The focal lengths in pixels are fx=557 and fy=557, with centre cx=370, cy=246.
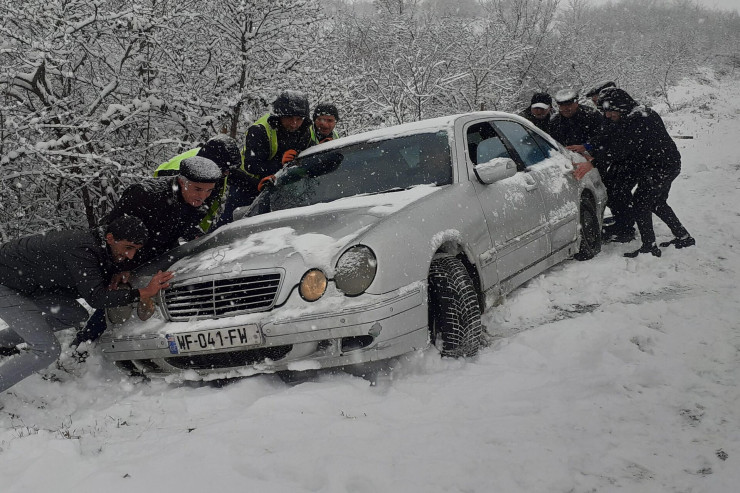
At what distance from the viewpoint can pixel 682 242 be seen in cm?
552

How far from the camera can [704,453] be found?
2090mm

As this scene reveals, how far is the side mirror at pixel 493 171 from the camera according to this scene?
12.2 feet

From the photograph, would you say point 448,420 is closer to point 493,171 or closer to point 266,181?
point 493,171

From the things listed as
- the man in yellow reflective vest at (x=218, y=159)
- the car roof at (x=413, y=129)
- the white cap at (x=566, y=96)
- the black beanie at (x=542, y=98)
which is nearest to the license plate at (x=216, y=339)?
the man in yellow reflective vest at (x=218, y=159)

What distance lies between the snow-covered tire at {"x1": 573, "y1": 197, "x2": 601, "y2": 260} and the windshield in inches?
80.4

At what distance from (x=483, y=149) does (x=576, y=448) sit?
2495 millimetres

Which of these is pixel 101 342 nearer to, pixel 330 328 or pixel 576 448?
pixel 330 328

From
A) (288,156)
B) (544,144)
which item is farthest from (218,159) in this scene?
(544,144)

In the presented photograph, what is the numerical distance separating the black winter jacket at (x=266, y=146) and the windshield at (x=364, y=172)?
68 cm

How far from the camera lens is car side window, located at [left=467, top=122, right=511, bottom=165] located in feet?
13.3

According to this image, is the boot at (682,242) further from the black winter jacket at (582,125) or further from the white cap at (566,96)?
the white cap at (566,96)

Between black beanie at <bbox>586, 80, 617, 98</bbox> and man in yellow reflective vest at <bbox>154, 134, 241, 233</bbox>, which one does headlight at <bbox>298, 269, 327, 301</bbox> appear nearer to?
man in yellow reflective vest at <bbox>154, 134, 241, 233</bbox>

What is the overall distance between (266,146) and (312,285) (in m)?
2.50

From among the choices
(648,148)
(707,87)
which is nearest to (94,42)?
(648,148)
